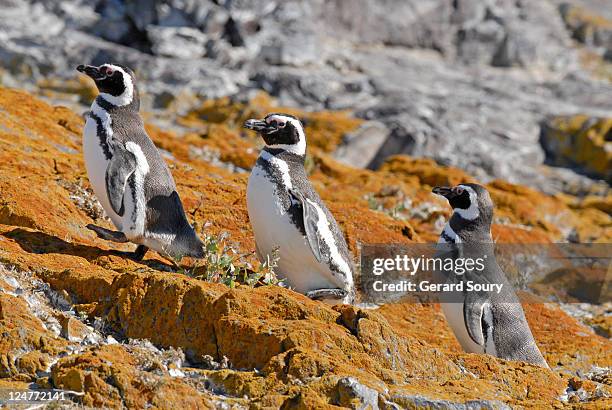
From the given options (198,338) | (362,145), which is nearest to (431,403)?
(198,338)

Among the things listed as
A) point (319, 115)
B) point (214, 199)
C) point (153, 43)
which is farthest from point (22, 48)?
point (214, 199)

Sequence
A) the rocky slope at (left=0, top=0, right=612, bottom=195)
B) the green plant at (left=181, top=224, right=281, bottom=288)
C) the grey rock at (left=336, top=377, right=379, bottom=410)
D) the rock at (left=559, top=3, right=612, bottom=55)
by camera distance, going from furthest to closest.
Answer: the rock at (left=559, top=3, right=612, bottom=55)
the rocky slope at (left=0, top=0, right=612, bottom=195)
the green plant at (left=181, top=224, right=281, bottom=288)
the grey rock at (left=336, top=377, right=379, bottom=410)

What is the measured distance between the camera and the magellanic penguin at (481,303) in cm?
789

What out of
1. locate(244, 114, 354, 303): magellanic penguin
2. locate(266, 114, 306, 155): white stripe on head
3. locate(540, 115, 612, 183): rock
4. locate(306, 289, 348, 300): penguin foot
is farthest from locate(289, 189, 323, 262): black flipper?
locate(540, 115, 612, 183): rock

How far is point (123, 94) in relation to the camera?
7.41 meters

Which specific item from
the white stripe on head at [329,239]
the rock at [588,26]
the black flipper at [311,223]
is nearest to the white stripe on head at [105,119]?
the black flipper at [311,223]

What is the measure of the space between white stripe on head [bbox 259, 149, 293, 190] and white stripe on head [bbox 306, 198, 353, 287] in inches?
8.4

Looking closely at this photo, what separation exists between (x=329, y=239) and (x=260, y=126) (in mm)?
1109

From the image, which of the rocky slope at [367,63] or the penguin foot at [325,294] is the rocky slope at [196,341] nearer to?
the penguin foot at [325,294]

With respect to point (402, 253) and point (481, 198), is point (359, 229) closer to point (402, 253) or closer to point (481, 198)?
point (402, 253)

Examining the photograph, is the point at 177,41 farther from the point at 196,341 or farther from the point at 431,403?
the point at 431,403

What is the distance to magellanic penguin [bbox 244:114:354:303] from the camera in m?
7.21

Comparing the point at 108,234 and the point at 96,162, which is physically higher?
the point at 96,162

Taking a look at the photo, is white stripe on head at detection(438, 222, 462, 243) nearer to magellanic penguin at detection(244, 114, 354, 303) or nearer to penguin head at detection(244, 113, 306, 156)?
magellanic penguin at detection(244, 114, 354, 303)
